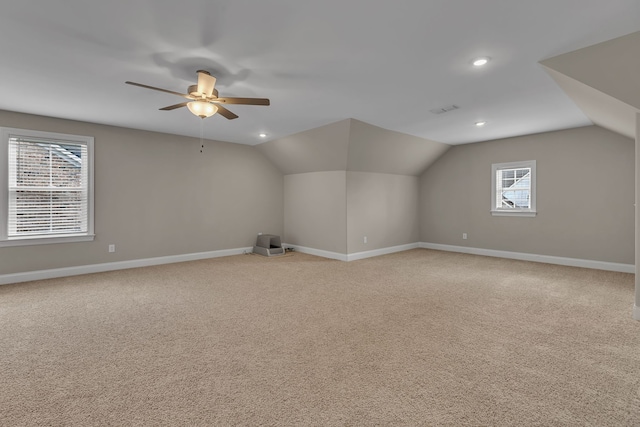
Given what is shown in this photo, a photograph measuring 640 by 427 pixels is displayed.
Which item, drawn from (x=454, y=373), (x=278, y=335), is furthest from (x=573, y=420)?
A: (x=278, y=335)

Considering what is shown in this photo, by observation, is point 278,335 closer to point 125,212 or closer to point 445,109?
point 445,109

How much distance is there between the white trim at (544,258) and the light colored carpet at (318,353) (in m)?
0.90

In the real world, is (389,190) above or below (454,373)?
above

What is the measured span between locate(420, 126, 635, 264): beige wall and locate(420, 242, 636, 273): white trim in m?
0.07

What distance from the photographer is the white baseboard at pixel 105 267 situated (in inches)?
175

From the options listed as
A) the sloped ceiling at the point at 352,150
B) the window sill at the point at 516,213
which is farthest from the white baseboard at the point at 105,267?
the window sill at the point at 516,213

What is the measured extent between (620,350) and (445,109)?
3.22 metres

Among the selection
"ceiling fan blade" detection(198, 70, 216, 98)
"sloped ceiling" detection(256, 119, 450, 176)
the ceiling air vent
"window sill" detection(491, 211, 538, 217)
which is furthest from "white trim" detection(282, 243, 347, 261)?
"ceiling fan blade" detection(198, 70, 216, 98)

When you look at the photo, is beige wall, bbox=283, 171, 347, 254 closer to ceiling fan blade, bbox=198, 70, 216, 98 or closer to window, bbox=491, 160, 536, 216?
window, bbox=491, 160, 536, 216

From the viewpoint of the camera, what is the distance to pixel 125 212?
5.31m

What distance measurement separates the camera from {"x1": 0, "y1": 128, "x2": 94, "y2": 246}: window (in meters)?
4.36

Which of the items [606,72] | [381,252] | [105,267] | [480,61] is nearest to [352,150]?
[381,252]

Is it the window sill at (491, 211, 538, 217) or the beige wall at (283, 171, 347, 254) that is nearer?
the window sill at (491, 211, 538, 217)

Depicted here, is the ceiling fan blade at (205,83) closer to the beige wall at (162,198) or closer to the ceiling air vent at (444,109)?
the ceiling air vent at (444,109)
